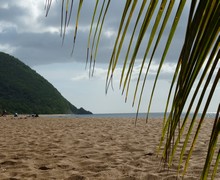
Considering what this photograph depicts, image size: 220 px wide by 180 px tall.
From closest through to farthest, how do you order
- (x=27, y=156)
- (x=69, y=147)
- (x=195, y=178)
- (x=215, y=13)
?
(x=215, y=13)
(x=195, y=178)
(x=27, y=156)
(x=69, y=147)

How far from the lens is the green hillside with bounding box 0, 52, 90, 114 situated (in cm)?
10368

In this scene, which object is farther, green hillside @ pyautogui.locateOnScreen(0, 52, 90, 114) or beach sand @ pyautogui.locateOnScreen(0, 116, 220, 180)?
green hillside @ pyautogui.locateOnScreen(0, 52, 90, 114)

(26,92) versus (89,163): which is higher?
(26,92)

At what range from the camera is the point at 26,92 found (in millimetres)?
113812

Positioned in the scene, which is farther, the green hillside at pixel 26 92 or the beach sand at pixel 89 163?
the green hillside at pixel 26 92

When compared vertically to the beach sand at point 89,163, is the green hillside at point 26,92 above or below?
above

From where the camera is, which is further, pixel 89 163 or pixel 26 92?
pixel 26 92

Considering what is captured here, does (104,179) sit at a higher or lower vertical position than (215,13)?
lower

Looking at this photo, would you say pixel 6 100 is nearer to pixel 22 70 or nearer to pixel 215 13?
pixel 22 70

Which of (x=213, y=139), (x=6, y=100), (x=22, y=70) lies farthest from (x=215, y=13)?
(x=22, y=70)

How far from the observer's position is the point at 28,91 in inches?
4537

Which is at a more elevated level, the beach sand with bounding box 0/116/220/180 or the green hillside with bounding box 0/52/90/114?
the green hillside with bounding box 0/52/90/114

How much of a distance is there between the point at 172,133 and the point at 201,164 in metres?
5.07

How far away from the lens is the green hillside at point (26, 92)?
10368 cm
